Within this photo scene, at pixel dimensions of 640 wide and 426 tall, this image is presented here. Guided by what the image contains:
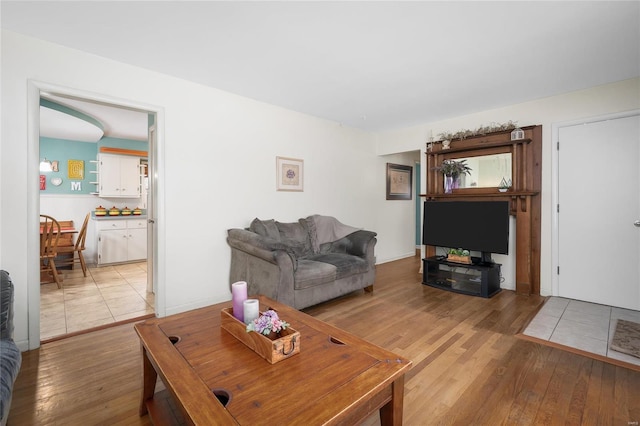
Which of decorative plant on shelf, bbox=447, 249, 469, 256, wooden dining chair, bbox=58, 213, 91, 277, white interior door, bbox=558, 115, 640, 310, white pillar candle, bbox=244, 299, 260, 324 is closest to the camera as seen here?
white pillar candle, bbox=244, 299, 260, 324

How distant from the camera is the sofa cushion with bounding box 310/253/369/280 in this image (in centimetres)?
329

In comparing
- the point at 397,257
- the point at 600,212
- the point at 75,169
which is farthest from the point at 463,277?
the point at 75,169

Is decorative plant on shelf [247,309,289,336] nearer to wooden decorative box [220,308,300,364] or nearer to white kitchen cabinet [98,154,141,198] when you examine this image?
wooden decorative box [220,308,300,364]

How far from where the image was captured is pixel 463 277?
391cm

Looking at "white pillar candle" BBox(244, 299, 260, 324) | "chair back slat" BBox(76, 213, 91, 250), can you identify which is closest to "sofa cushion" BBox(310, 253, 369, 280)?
"white pillar candle" BBox(244, 299, 260, 324)

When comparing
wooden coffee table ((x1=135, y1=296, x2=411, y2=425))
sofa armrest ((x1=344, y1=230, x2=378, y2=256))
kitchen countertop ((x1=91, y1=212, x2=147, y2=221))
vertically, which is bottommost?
wooden coffee table ((x1=135, y1=296, x2=411, y2=425))

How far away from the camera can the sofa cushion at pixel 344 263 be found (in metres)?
3.29

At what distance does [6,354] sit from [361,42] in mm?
2894

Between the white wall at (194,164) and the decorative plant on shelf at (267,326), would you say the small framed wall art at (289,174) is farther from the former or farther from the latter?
the decorative plant on shelf at (267,326)

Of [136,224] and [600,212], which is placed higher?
[600,212]

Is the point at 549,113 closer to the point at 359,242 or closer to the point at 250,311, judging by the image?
the point at 359,242

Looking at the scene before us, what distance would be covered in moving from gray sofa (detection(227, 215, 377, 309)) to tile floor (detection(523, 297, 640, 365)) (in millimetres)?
1753

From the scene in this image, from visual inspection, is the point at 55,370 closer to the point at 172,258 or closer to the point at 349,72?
the point at 172,258

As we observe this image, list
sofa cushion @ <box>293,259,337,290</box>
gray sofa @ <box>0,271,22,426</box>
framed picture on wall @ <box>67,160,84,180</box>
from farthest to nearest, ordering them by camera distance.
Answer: framed picture on wall @ <box>67,160,84,180</box> → sofa cushion @ <box>293,259,337,290</box> → gray sofa @ <box>0,271,22,426</box>
